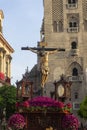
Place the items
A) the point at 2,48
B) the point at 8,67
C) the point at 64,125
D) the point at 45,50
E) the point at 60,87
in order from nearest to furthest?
the point at 64,125
the point at 60,87
the point at 45,50
the point at 2,48
the point at 8,67

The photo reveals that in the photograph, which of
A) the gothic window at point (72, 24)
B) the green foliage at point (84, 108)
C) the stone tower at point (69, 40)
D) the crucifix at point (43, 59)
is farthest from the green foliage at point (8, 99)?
the crucifix at point (43, 59)

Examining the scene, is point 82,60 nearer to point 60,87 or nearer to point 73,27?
point 73,27

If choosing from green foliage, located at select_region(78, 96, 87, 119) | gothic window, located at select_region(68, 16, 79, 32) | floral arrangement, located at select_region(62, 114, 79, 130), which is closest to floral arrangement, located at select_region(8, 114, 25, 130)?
floral arrangement, located at select_region(62, 114, 79, 130)

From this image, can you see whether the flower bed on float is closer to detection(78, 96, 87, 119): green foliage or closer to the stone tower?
detection(78, 96, 87, 119): green foliage

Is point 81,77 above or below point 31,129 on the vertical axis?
above

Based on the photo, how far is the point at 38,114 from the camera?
66.6 feet

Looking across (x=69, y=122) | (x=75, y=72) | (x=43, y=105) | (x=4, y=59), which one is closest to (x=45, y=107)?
(x=43, y=105)

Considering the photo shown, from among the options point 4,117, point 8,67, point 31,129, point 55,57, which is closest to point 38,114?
point 31,129

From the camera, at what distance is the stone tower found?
57188 millimetres

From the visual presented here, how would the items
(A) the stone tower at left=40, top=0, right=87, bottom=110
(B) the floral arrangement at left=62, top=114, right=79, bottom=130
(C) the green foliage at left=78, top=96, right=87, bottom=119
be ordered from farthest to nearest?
1. (A) the stone tower at left=40, top=0, right=87, bottom=110
2. (C) the green foliage at left=78, top=96, right=87, bottom=119
3. (B) the floral arrangement at left=62, top=114, right=79, bottom=130

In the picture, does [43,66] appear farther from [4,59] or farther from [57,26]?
[4,59]

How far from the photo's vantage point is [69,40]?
192 ft

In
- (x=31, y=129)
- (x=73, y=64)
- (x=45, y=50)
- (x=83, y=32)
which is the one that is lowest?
(x=31, y=129)

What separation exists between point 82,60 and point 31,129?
38.1m
